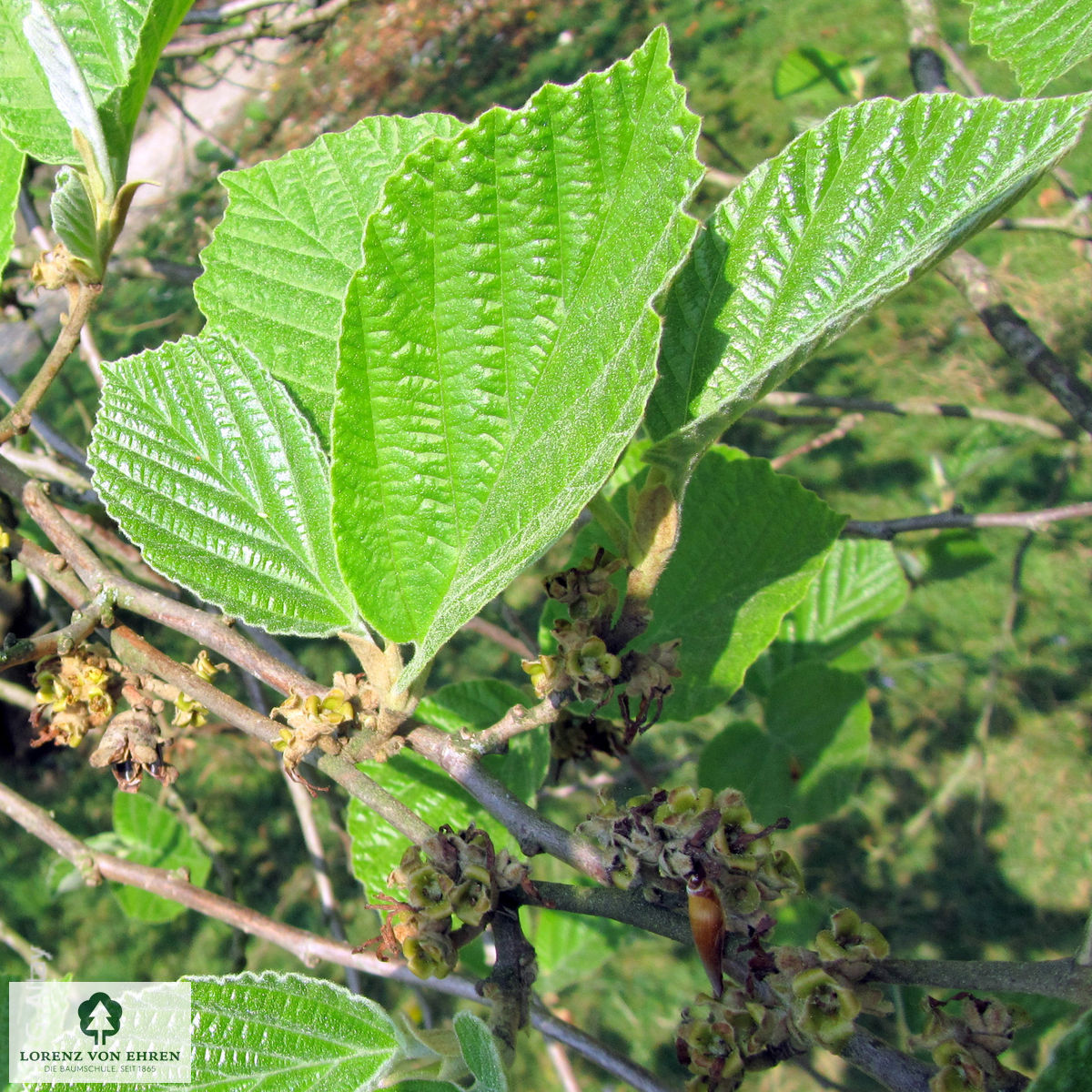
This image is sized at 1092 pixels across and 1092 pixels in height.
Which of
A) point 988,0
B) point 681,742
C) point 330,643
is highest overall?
point 988,0

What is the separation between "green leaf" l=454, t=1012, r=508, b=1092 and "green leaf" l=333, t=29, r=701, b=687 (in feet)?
0.91

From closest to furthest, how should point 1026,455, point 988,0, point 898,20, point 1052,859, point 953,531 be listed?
1. point 988,0
2. point 953,531
3. point 1052,859
4. point 1026,455
5. point 898,20

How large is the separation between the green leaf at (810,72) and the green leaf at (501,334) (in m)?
2.48

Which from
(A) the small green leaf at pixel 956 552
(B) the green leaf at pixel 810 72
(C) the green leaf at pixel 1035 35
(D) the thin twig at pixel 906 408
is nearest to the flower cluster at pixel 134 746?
(C) the green leaf at pixel 1035 35

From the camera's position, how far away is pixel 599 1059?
1025 mm

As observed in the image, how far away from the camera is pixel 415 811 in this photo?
3.85 ft

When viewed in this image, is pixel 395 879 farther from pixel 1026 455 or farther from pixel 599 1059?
pixel 1026 455

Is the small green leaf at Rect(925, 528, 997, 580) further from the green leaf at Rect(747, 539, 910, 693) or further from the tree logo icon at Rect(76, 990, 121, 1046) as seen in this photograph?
the tree logo icon at Rect(76, 990, 121, 1046)

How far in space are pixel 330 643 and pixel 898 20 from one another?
598 centimetres

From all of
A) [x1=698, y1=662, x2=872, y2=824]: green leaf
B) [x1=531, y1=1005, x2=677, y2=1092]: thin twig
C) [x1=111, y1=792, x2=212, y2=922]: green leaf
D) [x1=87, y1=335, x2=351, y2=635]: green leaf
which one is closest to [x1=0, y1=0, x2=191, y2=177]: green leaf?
[x1=87, y1=335, x2=351, y2=635]: green leaf

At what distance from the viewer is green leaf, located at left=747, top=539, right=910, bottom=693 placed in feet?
7.04

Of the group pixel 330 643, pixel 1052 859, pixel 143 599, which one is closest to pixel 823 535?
pixel 143 599

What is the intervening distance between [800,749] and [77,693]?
4.65 ft

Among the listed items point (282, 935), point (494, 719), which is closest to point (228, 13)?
point (494, 719)
